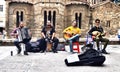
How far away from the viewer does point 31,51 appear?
1686 cm

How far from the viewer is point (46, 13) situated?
45062mm

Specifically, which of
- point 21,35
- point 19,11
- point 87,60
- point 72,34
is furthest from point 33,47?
point 19,11

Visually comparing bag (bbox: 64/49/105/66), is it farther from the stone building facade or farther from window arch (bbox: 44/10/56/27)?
window arch (bbox: 44/10/56/27)

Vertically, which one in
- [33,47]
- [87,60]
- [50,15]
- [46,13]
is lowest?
[33,47]

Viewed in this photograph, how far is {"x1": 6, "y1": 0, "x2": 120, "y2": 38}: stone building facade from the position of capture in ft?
147

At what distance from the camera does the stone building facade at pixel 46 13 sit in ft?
147

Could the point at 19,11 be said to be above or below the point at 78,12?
above

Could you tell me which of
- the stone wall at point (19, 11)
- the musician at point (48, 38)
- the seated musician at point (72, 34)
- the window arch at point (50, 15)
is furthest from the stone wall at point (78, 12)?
the seated musician at point (72, 34)

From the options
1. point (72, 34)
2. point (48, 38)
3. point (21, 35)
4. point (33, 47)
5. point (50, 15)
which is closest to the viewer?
point (21, 35)

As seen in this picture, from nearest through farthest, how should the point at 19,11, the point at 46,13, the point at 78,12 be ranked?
the point at 46,13
the point at 19,11
the point at 78,12

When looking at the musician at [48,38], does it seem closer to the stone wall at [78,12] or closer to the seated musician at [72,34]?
the seated musician at [72,34]

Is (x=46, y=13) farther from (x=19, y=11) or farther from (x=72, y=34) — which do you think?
(x=72, y=34)

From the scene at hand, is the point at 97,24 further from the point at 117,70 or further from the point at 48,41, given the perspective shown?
the point at 117,70

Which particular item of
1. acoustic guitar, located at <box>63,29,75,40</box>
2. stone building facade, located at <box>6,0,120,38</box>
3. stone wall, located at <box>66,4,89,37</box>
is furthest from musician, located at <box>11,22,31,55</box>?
stone wall, located at <box>66,4,89,37</box>
